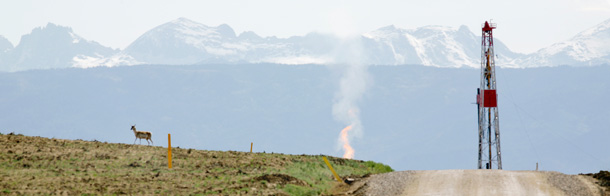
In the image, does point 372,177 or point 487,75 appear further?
point 487,75

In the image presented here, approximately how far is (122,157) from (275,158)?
25.9ft

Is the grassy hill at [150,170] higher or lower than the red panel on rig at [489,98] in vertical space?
lower

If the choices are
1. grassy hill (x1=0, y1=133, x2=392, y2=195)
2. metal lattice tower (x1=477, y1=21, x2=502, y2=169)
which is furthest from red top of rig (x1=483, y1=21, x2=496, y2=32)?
grassy hill (x1=0, y1=133, x2=392, y2=195)

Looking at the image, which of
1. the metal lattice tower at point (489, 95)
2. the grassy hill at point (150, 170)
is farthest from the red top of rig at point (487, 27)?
the grassy hill at point (150, 170)

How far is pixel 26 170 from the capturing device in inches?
1374

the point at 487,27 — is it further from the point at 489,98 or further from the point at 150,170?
the point at 150,170

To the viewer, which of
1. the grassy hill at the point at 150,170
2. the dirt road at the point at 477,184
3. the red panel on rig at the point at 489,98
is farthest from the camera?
the red panel on rig at the point at 489,98

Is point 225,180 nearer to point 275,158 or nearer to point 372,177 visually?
point 372,177

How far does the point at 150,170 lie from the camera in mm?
36500

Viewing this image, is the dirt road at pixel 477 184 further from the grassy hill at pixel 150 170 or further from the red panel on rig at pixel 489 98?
the red panel on rig at pixel 489 98

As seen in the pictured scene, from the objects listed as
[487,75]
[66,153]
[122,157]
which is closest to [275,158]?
[122,157]

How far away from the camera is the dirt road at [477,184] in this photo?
31.0 meters

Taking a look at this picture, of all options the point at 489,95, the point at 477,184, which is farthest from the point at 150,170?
the point at 489,95

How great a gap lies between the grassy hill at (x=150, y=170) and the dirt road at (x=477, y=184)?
7.63 ft
